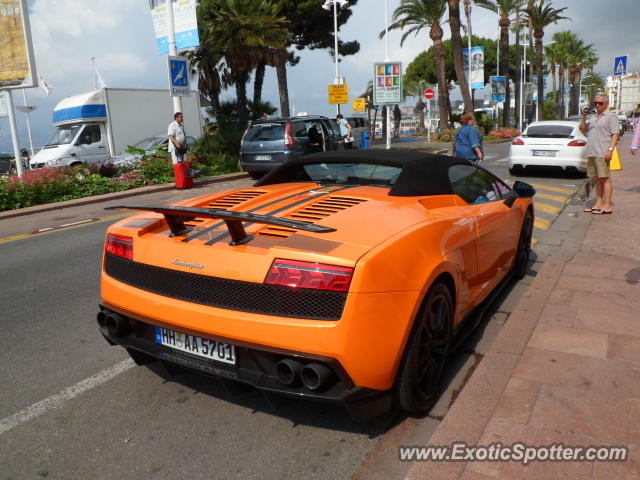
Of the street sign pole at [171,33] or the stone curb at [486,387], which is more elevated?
the street sign pole at [171,33]

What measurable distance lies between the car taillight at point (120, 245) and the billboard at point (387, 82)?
23.0 meters

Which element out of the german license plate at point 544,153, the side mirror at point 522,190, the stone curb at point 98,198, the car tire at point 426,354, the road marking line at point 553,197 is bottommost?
the road marking line at point 553,197

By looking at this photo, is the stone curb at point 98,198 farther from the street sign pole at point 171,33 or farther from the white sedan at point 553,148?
the white sedan at point 553,148

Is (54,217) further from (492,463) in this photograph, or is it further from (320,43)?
(320,43)

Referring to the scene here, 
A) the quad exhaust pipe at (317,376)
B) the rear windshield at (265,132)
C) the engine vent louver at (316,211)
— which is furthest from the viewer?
the rear windshield at (265,132)

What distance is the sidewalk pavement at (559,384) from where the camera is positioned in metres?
2.44

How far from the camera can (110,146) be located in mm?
21875

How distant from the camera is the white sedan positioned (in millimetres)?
13672

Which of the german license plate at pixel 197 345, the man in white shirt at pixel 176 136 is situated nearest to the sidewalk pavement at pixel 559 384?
the german license plate at pixel 197 345

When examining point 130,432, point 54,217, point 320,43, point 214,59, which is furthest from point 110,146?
point 130,432

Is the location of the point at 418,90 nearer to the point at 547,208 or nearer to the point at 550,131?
the point at 550,131

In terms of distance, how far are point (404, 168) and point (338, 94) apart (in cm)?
2444

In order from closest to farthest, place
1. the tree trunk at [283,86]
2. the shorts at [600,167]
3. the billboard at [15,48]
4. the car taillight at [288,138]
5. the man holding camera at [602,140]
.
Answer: the man holding camera at [602,140], the shorts at [600,167], the billboard at [15,48], the car taillight at [288,138], the tree trunk at [283,86]

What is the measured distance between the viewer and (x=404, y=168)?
3.57m
